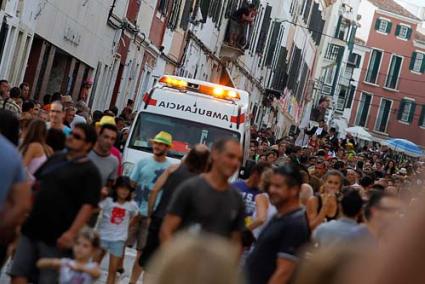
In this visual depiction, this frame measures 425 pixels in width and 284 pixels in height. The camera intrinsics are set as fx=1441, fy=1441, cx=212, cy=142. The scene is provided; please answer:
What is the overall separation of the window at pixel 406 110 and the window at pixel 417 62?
2848mm

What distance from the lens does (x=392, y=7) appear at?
400ft

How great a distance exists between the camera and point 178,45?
1794 inches

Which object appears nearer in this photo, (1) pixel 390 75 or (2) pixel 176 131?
(2) pixel 176 131

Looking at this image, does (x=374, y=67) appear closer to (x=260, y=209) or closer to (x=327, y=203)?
(x=327, y=203)

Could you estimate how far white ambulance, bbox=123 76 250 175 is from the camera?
20.7m

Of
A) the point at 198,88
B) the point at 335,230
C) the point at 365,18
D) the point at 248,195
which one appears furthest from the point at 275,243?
the point at 365,18

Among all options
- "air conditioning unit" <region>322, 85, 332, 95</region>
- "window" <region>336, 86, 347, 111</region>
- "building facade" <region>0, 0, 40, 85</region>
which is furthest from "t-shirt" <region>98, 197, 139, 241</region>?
"window" <region>336, 86, 347, 111</region>

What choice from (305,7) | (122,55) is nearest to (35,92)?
(122,55)

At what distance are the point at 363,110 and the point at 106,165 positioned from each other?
364ft

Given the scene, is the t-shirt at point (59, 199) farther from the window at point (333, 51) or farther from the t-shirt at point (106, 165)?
the window at point (333, 51)

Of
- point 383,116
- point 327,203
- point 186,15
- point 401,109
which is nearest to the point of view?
point 327,203

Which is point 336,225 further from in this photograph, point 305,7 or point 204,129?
point 305,7

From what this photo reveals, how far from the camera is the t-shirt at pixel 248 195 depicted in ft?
45.2

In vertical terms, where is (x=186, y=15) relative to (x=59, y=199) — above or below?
above
